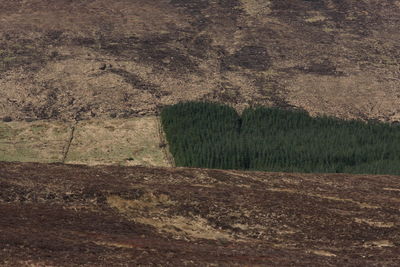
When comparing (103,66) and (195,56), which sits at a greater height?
(195,56)

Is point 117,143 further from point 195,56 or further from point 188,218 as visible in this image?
point 188,218

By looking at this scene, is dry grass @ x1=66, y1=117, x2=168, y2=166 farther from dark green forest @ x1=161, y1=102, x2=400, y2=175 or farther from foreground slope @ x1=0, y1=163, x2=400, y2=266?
foreground slope @ x1=0, y1=163, x2=400, y2=266

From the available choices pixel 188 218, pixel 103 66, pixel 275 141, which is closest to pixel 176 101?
pixel 103 66

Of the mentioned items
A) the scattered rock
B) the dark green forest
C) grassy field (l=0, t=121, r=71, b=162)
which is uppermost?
the scattered rock

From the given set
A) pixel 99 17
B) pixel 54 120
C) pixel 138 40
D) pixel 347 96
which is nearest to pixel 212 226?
pixel 54 120

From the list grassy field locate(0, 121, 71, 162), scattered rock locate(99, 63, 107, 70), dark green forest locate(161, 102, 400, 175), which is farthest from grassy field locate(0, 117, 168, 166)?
scattered rock locate(99, 63, 107, 70)

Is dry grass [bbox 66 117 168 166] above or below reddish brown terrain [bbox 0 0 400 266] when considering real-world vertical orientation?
below

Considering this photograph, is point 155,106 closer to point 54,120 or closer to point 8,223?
point 54,120
